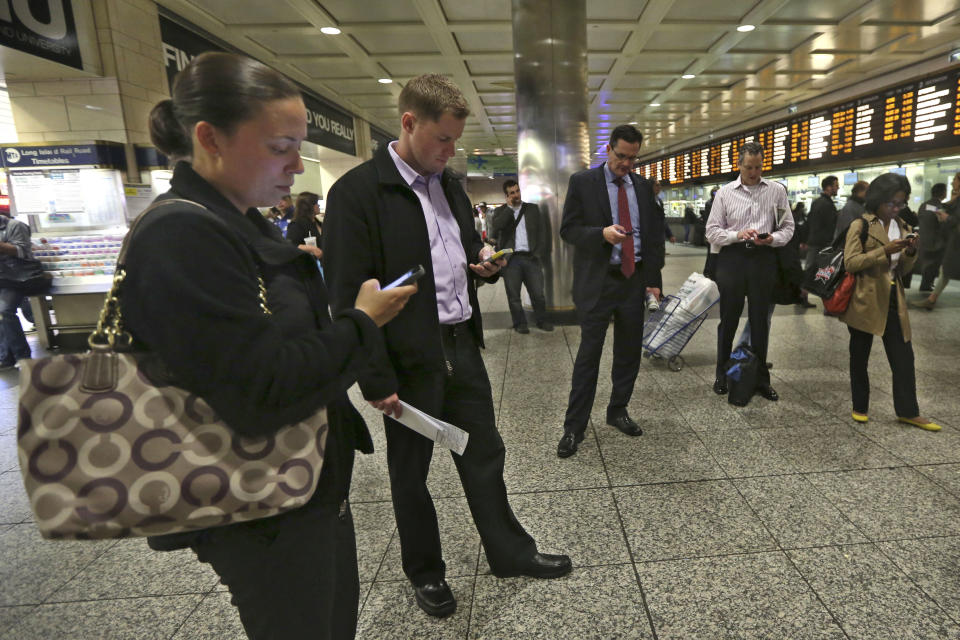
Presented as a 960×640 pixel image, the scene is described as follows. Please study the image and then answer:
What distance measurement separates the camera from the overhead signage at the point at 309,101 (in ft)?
21.8

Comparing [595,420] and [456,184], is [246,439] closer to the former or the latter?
[456,184]

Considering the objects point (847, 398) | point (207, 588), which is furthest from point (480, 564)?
point (847, 398)

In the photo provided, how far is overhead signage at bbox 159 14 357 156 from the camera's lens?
21.8 ft

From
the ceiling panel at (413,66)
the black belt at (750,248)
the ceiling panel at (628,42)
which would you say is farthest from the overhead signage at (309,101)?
the black belt at (750,248)

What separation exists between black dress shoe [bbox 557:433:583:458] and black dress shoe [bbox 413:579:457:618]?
136cm

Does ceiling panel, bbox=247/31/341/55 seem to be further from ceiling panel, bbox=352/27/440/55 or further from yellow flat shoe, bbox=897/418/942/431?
yellow flat shoe, bbox=897/418/942/431

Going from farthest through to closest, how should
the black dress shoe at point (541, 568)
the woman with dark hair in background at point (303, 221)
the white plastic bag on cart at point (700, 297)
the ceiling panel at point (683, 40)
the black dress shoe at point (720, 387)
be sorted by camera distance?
the ceiling panel at point (683, 40) < the woman with dark hair in background at point (303, 221) < the white plastic bag on cart at point (700, 297) < the black dress shoe at point (720, 387) < the black dress shoe at point (541, 568)

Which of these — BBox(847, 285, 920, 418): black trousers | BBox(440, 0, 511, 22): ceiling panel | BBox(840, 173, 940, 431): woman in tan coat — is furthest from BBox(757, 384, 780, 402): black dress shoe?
BBox(440, 0, 511, 22): ceiling panel

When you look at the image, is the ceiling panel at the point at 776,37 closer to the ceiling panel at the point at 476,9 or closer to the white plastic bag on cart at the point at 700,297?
the ceiling panel at the point at 476,9

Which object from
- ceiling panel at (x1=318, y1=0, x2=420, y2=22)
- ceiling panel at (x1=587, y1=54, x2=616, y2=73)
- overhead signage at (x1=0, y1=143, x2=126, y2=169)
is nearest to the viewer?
overhead signage at (x1=0, y1=143, x2=126, y2=169)

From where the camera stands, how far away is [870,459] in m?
3.04

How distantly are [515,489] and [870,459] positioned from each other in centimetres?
207

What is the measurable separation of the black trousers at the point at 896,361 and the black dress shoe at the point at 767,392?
0.59m

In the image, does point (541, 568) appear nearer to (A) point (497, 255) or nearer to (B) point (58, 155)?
(A) point (497, 255)
